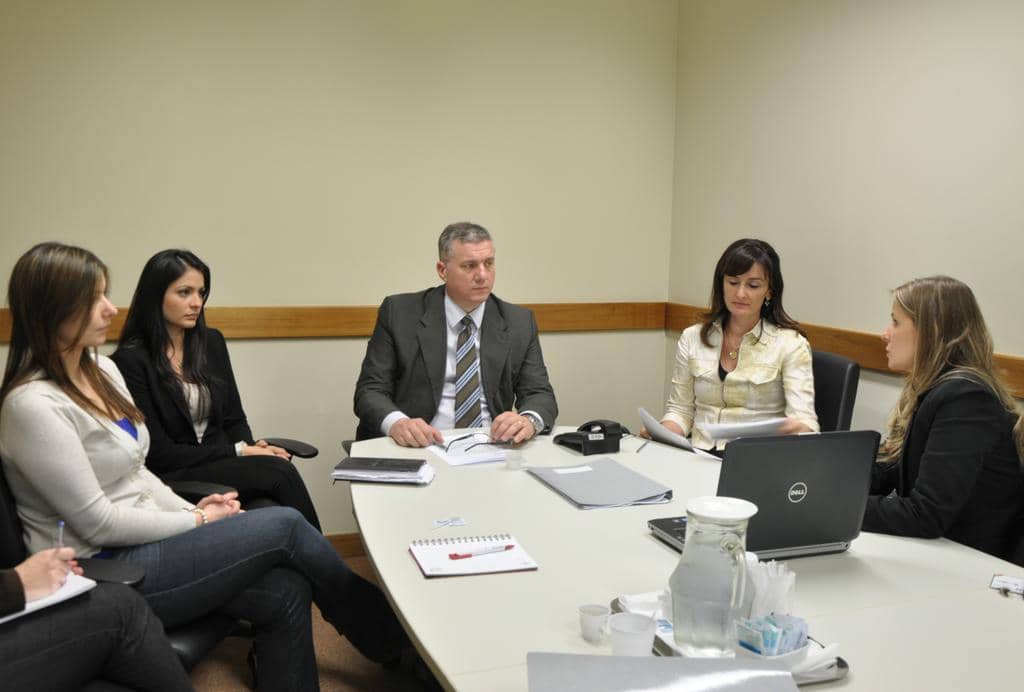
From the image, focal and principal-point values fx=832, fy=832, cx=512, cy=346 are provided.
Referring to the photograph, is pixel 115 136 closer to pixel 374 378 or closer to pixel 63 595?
pixel 374 378

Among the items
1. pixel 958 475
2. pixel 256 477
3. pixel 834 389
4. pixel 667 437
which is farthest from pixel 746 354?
pixel 256 477

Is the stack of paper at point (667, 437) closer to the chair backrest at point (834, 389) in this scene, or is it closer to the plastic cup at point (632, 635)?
the chair backrest at point (834, 389)

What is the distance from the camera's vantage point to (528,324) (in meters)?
3.33

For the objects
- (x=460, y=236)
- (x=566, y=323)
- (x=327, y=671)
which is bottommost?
(x=327, y=671)

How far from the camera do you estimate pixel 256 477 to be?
285cm

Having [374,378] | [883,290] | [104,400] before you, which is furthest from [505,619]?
[883,290]

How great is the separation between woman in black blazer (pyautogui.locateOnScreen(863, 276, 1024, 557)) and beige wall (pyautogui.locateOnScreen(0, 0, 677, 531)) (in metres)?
2.21

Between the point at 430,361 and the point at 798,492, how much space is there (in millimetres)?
1763

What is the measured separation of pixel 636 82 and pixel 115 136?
248cm

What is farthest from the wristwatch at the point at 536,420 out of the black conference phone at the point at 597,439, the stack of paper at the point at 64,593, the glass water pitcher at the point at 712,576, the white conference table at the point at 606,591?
the glass water pitcher at the point at 712,576

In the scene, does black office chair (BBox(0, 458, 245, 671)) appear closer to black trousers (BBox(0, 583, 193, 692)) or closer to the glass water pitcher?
black trousers (BBox(0, 583, 193, 692))

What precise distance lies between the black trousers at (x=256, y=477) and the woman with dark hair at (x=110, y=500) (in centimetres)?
48

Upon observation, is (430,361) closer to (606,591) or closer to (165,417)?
(165,417)

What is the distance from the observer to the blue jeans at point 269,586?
2012mm
